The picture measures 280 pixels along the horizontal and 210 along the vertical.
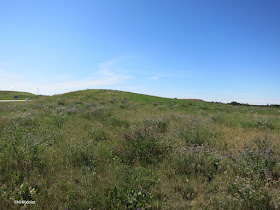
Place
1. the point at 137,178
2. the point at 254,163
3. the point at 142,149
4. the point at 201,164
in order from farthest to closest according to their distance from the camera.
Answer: the point at 142,149 < the point at 201,164 < the point at 254,163 < the point at 137,178

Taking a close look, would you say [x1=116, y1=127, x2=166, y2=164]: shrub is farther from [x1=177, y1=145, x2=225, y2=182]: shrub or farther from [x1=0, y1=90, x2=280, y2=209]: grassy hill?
[x1=177, y1=145, x2=225, y2=182]: shrub

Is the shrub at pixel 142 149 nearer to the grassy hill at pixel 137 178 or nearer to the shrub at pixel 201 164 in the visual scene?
the grassy hill at pixel 137 178

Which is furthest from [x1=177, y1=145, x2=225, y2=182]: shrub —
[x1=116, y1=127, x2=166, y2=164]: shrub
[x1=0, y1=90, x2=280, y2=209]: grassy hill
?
[x1=116, y1=127, x2=166, y2=164]: shrub

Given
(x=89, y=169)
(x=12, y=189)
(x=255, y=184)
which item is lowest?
(x=12, y=189)

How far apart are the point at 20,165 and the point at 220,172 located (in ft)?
15.9

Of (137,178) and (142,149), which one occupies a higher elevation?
(142,149)

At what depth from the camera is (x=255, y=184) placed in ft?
8.84

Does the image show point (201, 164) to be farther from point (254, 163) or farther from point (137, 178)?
point (137, 178)

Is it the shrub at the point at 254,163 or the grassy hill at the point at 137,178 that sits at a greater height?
the shrub at the point at 254,163

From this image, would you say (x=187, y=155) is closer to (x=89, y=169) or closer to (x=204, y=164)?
(x=204, y=164)

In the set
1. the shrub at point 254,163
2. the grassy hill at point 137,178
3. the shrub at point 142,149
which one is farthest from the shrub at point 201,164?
the shrub at point 142,149

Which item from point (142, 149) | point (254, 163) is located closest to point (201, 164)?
point (254, 163)

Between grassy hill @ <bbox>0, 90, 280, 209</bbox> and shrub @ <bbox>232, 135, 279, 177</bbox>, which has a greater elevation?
shrub @ <bbox>232, 135, 279, 177</bbox>

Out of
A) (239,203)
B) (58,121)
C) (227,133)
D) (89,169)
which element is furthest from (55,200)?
(227,133)
